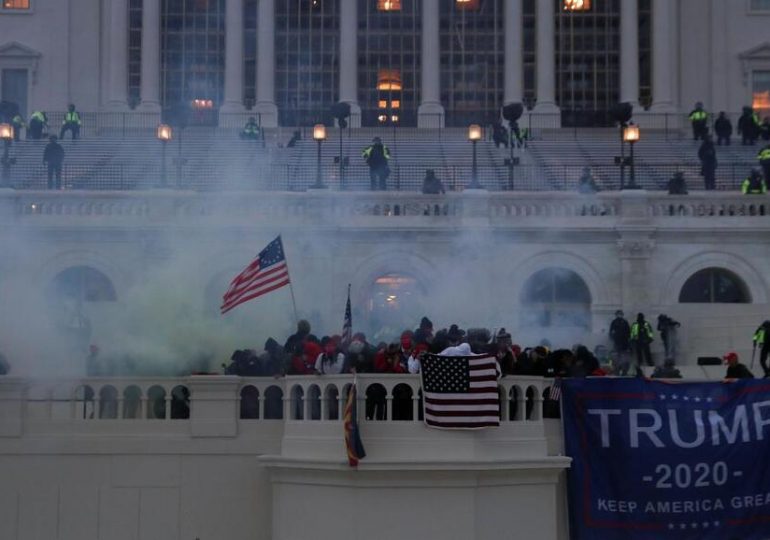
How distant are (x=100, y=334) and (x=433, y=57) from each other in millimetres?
29754

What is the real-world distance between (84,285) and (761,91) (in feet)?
107

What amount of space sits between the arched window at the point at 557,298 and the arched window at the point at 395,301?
240 cm

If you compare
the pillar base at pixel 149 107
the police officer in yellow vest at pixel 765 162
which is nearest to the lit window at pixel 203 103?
the pillar base at pixel 149 107

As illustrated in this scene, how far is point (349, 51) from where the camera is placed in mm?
59375

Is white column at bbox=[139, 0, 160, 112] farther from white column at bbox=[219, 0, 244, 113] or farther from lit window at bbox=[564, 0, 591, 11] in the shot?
lit window at bbox=[564, 0, 591, 11]

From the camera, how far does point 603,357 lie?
32500 millimetres

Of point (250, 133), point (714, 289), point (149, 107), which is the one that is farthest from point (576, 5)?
point (714, 289)

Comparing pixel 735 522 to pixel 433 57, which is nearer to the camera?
pixel 735 522

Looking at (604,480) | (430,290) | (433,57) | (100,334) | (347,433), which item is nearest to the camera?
(347,433)

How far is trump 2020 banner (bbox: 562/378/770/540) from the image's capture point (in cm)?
2159

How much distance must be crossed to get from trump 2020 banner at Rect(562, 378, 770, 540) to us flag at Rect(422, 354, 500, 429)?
5.81ft

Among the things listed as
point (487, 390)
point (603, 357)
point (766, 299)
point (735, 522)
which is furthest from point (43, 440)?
point (766, 299)

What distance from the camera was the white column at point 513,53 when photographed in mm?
59281

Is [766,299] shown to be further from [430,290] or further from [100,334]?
[100,334]
